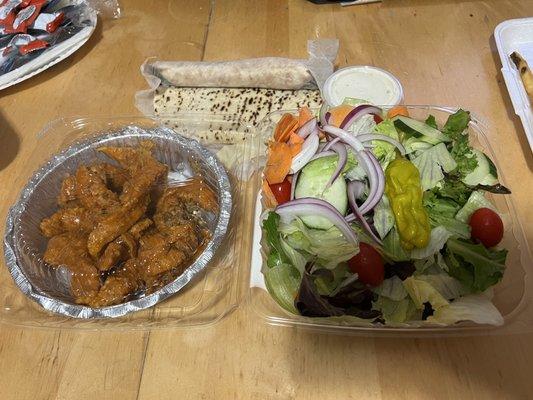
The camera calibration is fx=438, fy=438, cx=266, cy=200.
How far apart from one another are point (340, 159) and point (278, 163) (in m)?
0.19

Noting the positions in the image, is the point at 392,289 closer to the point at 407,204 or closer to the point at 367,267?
the point at 367,267

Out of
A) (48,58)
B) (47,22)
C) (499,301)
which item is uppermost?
(47,22)

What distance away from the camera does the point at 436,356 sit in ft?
3.83

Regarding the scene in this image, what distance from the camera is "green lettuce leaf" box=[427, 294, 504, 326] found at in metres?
1.06

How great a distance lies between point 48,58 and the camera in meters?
1.96

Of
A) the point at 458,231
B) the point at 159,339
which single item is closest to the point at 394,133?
the point at 458,231

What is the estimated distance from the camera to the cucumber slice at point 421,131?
1.35m

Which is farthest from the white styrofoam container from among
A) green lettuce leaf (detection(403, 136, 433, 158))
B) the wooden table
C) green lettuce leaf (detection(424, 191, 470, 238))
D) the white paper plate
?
the white paper plate

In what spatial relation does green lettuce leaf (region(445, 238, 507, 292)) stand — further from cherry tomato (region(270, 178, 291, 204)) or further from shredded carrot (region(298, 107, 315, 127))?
shredded carrot (region(298, 107, 315, 127))

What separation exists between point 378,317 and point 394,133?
58 cm

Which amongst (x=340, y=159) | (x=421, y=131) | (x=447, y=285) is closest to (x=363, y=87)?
(x=421, y=131)

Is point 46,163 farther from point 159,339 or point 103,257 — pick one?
point 159,339

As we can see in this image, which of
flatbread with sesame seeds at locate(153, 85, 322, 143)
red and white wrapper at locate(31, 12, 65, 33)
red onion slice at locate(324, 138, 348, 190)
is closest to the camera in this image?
red onion slice at locate(324, 138, 348, 190)

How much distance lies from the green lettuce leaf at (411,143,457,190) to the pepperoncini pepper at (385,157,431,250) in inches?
2.4
